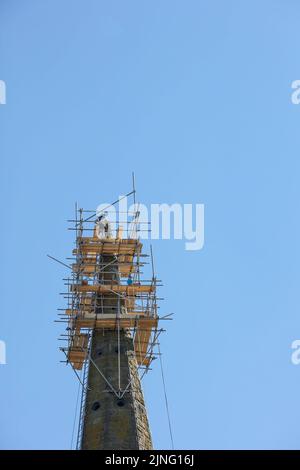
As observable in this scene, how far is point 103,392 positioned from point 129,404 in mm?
1671

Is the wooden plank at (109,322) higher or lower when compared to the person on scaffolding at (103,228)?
lower

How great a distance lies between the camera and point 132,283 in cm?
7612

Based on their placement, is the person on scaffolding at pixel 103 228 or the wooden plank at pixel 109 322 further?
the person on scaffolding at pixel 103 228

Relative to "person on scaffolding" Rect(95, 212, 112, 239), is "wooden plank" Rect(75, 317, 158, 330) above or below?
below

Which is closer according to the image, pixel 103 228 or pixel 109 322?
pixel 109 322

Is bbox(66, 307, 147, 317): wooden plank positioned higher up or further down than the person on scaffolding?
further down

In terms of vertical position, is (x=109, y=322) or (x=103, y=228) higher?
(x=103, y=228)

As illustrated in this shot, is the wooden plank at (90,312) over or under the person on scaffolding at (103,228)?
under

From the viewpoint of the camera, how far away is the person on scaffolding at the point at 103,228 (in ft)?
→ 258

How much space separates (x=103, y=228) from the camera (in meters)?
79.2

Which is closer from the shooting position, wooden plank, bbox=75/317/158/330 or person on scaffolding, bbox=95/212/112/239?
wooden plank, bbox=75/317/158/330

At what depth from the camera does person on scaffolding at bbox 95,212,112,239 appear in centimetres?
7864
